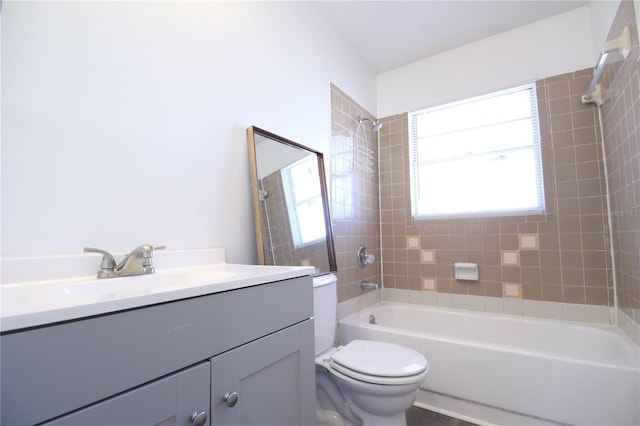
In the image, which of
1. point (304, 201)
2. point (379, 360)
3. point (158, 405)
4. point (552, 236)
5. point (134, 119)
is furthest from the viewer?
point (552, 236)

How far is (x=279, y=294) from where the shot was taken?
869 mm

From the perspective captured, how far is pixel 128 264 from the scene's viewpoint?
0.88 meters

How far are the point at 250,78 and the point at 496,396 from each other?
2098mm

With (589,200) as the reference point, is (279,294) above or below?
below

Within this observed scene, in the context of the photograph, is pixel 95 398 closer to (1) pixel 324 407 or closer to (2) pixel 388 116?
(1) pixel 324 407

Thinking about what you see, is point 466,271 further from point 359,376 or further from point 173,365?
point 173,365

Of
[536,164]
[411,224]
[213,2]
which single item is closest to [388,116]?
[411,224]

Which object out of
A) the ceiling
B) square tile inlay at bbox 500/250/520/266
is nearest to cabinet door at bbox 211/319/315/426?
square tile inlay at bbox 500/250/520/266

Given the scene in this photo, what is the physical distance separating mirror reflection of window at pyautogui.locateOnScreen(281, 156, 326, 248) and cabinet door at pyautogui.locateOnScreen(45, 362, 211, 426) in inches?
39.5

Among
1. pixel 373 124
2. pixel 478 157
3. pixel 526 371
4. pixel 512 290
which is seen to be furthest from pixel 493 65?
pixel 526 371

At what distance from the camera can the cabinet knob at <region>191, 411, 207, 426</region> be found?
607 mm

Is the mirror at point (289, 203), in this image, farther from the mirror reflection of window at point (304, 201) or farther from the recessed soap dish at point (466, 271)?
the recessed soap dish at point (466, 271)

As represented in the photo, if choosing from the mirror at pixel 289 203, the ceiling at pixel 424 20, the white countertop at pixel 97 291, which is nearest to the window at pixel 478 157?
the ceiling at pixel 424 20

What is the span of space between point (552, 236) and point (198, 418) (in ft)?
7.79
